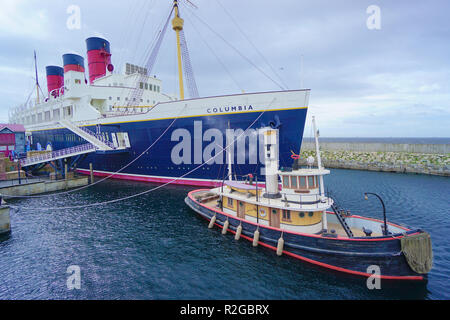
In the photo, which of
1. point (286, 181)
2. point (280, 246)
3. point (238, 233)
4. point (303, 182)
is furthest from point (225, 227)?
point (303, 182)

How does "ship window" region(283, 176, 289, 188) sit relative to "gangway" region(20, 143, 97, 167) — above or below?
below

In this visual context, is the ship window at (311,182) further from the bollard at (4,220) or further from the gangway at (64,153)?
the gangway at (64,153)

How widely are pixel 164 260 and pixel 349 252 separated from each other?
1005cm

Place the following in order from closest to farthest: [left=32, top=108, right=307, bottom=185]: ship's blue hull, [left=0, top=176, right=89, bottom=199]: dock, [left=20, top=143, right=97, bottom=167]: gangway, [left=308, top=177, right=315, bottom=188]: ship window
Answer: [left=308, top=177, right=315, bottom=188]: ship window, [left=32, top=108, right=307, bottom=185]: ship's blue hull, [left=0, top=176, right=89, bottom=199]: dock, [left=20, top=143, right=97, bottom=167]: gangway

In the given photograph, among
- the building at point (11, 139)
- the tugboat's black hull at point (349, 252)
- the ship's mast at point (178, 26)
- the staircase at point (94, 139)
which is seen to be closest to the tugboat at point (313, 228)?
the tugboat's black hull at point (349, 252)

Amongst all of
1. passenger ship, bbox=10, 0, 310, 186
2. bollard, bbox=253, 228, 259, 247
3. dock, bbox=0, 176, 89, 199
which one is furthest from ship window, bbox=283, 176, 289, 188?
dock, bbox=0, 176, 89, 199

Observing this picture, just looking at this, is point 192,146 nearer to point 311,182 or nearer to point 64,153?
point 311,182

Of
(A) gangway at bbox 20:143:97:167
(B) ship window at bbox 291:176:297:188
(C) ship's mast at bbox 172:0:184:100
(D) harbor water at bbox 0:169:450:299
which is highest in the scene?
(C) ship's mast at bbox 172:0:184:100

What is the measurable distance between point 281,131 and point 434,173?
32.5 m

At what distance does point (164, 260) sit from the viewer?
12.8 metres

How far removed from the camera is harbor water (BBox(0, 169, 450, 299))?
33.6ft

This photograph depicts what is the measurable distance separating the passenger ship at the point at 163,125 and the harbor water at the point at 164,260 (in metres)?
7.49

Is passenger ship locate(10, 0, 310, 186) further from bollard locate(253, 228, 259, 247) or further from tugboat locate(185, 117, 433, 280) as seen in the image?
bollard locate(253, 228, 259, 247)

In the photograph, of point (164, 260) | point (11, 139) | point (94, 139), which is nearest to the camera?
point (164, 260)
